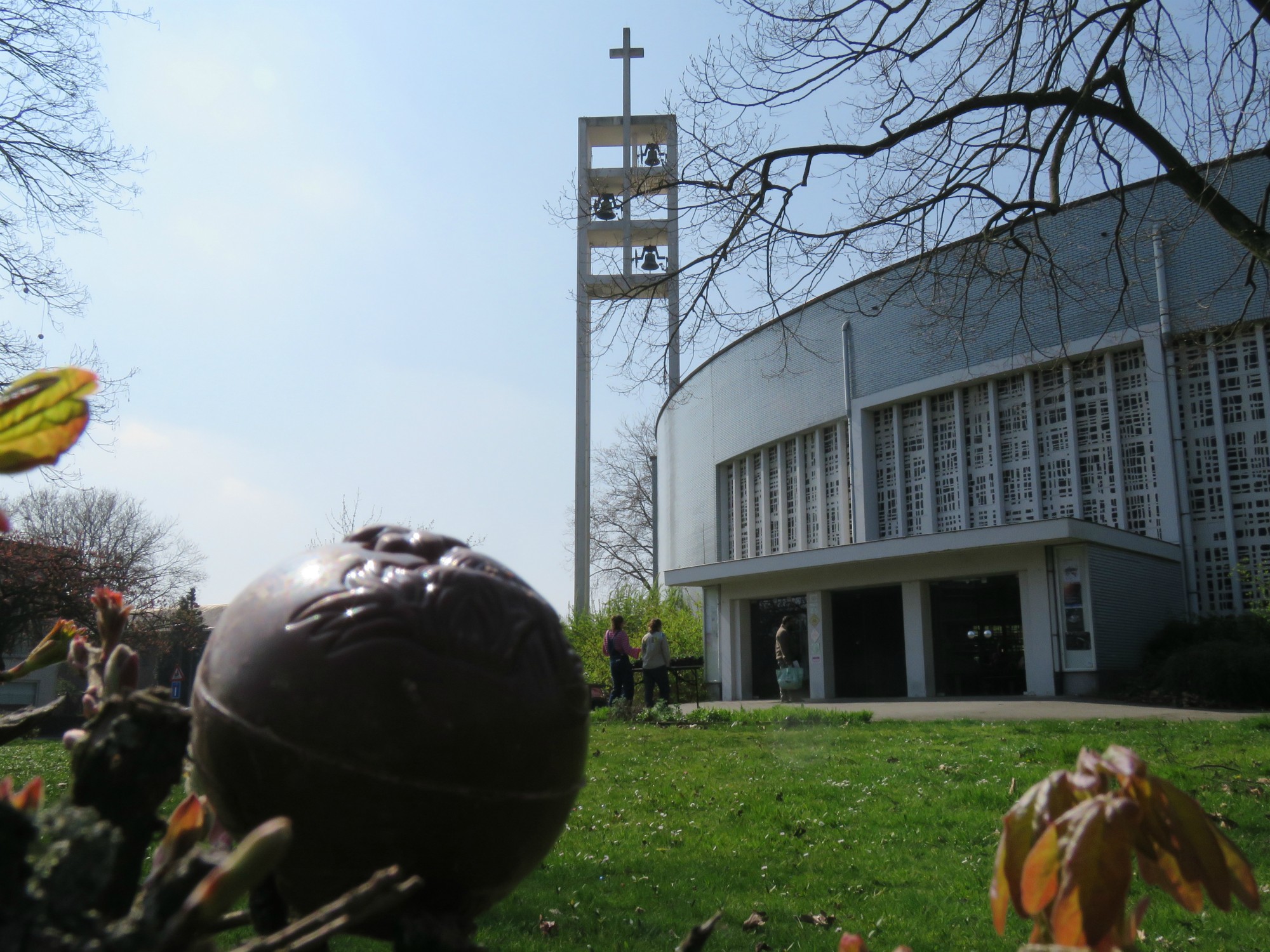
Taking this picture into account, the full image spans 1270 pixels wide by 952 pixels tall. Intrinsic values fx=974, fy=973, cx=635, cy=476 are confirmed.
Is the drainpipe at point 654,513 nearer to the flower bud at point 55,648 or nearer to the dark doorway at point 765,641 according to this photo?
the dark doorway at point 765,641

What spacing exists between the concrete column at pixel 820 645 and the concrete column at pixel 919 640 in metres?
2.43

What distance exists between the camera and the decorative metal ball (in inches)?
72.7

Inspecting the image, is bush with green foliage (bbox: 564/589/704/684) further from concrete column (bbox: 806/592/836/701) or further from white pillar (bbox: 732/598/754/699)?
concrete column (bbox: 806/592/836/701)

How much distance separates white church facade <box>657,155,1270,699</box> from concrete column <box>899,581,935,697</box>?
56 mm

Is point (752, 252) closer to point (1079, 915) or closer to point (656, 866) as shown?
point (656, 866)

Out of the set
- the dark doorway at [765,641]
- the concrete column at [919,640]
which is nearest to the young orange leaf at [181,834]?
the concrete column at [919,640]

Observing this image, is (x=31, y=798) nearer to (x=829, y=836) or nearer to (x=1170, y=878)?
(x=1170, y=878)

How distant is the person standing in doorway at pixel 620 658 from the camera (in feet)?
60.7

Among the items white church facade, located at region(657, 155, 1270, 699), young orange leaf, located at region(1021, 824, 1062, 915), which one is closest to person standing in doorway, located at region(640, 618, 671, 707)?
white church facade, located at region(657, 155, 1270, 699)

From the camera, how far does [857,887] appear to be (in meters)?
5.95

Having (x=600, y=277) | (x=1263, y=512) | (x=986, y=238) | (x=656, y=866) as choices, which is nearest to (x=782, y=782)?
(x=656, y=866)

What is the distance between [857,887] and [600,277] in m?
29.4

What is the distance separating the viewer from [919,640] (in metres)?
24.4

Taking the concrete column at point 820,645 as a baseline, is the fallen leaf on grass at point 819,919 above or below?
below
